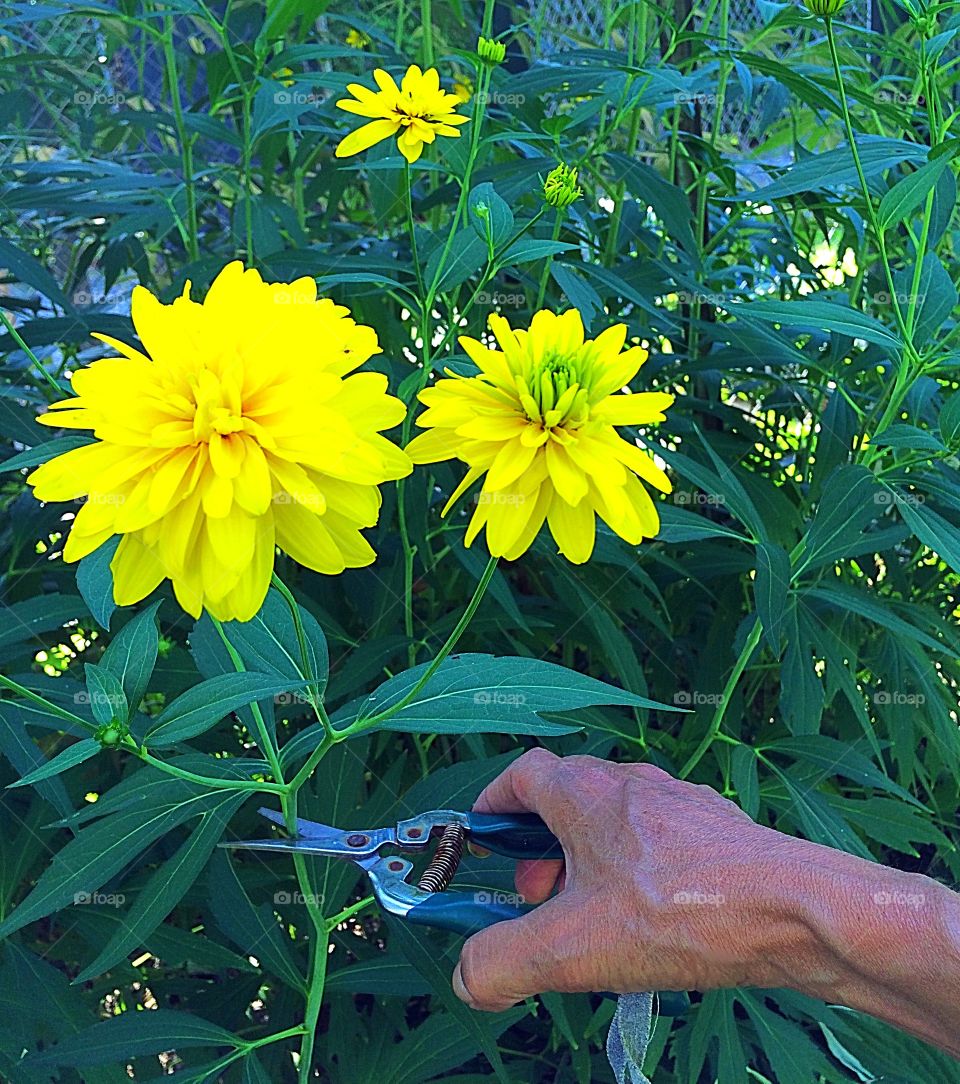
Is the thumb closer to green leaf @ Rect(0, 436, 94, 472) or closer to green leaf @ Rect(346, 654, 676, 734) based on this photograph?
green leaf @ Rect(346, 654, 676, 734)

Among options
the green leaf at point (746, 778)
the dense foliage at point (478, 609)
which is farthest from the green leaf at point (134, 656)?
the green leaf at point (746, 778)

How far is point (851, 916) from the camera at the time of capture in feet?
1.72

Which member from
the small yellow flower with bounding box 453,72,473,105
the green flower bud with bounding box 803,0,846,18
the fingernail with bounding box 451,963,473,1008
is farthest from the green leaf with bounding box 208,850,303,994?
the small yellow flower with bounding box 453,72,473,105

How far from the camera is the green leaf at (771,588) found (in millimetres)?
704

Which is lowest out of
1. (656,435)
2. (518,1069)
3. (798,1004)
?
(518,1069)

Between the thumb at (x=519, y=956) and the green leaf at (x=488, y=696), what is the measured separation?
0.32ft

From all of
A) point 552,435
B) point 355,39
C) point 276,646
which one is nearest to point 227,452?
point 552,435

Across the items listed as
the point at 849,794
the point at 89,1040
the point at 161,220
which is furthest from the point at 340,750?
the point at 849,794

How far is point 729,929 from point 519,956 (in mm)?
105

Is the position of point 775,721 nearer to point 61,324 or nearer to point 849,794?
point 849,794

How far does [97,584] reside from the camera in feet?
1.84

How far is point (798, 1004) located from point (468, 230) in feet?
2.12

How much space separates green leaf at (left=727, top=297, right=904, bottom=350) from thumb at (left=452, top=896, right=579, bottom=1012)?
1.32 ft

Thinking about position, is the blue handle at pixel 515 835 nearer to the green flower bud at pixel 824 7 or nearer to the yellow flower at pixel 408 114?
the yellow flower at pixel 408 114
